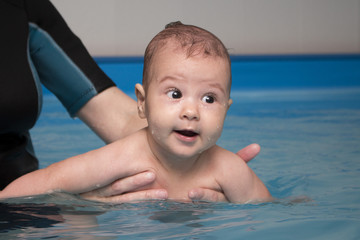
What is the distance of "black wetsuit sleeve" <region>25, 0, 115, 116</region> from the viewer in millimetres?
1612

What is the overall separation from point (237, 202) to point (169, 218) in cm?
28

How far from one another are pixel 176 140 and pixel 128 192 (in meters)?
0.24

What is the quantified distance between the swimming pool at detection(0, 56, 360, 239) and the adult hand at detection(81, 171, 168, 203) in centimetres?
2

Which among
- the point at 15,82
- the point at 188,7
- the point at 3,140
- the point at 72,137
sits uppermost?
the point at 188,7

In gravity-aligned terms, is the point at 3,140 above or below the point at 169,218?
above

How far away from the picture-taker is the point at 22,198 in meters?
→ 1.31

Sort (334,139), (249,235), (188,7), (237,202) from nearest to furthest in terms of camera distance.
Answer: (249,235), (237,202), (334,139), (188,7)

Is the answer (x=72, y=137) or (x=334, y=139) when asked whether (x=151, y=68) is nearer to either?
(x=334, y=139)

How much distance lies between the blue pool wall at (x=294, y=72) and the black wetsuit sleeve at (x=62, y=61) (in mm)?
3445

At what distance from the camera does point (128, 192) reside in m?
1.38

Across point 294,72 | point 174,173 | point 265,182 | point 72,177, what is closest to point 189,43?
point 174,173

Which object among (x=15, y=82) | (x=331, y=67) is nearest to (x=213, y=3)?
(x=331, y=67)

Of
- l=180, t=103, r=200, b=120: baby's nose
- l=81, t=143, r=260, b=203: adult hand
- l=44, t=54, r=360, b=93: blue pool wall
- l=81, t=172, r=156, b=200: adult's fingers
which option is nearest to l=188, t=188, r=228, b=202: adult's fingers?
l=81, t=143, r=260, b=203: adult hand

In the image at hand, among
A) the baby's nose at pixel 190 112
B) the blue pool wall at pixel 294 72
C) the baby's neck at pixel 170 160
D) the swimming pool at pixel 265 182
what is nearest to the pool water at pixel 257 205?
the swimming pool at pixel 265 182
